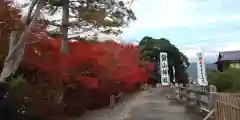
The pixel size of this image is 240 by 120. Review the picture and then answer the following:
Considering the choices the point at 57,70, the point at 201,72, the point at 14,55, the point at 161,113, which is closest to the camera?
the point at 14,55

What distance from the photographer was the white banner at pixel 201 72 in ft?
66.9

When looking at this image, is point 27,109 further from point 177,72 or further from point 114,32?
point 177,72

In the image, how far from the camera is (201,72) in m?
21.0

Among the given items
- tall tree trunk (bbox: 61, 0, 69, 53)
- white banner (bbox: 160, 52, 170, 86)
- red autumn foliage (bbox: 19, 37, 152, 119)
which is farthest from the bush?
white banner (bbox: 160, 52, 170, 86)

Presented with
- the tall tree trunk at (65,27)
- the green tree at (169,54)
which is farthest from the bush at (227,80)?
the green tree at (169,54)

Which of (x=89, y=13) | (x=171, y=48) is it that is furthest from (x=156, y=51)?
(x=89, y=13)

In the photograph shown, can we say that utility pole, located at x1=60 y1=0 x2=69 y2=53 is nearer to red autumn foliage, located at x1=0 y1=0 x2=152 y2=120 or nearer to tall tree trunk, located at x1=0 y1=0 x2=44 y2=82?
red autumn foliage, located at x1=0 y1=0 x2=152 y2=120

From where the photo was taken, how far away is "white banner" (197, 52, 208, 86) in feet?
66.9

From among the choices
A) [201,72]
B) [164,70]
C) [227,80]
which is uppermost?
[164,70]

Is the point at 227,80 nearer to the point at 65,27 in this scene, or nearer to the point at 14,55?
the point at 65,27

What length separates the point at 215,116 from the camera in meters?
12.1

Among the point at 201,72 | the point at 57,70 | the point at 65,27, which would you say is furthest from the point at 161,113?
the point at 65,27

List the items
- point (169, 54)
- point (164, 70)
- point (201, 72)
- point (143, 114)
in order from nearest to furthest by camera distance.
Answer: point (143, 114)
point (201, 72)
point (164, 70)
point (169, 54)

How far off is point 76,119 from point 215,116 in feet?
27.1
